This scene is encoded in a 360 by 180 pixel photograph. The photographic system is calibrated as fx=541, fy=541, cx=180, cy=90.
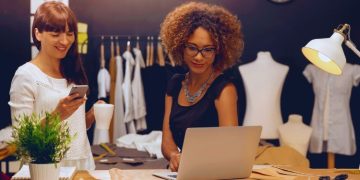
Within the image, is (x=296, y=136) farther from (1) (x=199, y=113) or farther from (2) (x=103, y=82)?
(1) (x=199, y=113)

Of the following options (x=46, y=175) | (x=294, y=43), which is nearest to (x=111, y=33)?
(x=294, y=43)

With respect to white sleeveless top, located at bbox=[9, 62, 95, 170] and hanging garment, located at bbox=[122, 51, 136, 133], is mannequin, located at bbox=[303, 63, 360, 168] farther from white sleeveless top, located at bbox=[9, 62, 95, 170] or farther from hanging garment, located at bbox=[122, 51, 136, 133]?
white sleeveless top, located at bbox=[9, 62, 95, 170]

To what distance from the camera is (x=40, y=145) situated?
76.3 inches

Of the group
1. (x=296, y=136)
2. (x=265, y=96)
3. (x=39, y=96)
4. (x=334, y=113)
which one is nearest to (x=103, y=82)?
(x=265, y=96)

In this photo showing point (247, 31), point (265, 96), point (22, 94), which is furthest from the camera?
point (247, 31)

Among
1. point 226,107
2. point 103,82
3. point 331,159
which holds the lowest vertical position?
point 331,159

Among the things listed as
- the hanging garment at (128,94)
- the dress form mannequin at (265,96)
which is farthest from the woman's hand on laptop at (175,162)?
the hanging garment at (128,94)

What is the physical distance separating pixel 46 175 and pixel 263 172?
966 mm

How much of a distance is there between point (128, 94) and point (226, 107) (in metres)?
3.08

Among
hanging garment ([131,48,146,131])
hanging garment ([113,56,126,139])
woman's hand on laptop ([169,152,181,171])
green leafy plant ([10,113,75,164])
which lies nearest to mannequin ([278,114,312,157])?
hanging garment ([131,48,146,131])

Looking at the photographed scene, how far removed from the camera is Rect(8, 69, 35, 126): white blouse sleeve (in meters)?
2.52

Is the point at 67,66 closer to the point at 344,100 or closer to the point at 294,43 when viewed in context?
the point at 344,100

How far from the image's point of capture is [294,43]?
243 inches

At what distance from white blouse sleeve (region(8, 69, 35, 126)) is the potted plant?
0.55 metres
